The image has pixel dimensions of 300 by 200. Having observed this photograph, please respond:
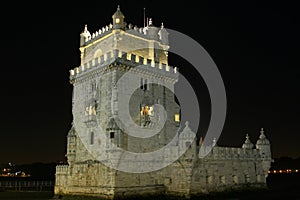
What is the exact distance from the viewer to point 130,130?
36500mm

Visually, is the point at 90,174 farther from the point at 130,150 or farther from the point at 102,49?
the point at 102,49

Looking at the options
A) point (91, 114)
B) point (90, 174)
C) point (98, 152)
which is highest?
point (91, 114)

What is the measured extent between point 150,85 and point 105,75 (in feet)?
17.3

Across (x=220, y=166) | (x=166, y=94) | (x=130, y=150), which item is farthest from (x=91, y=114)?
(x=220, y=166)

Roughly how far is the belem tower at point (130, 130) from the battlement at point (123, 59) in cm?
11

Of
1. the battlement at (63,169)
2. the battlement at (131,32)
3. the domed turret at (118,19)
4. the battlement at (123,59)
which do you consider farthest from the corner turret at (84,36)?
the battlement at (63,169)

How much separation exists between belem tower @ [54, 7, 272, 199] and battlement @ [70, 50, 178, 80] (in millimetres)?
107

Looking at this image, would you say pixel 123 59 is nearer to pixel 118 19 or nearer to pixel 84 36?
pixel 118 19

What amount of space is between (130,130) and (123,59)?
291 inches

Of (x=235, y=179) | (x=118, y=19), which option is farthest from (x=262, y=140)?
(x=118, y=19)

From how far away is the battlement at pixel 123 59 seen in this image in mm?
36941

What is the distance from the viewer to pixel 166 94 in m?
41.4

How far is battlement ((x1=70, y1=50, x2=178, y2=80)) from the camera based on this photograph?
121ft

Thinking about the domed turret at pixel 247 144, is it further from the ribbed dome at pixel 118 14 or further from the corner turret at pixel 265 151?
the ribbed dome at pixel 118 14
